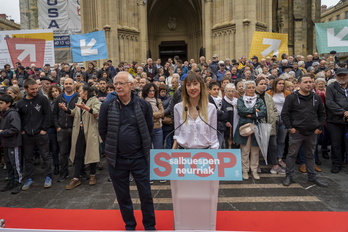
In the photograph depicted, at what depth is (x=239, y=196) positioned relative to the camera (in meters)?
4.38

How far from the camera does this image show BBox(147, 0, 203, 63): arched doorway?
1803 centimetres

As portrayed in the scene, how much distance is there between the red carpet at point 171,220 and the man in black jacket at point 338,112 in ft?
7.52

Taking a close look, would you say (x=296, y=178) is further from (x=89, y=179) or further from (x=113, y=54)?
(x=113, y=54)

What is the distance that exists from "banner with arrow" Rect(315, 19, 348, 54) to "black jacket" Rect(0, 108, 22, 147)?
10.3 m

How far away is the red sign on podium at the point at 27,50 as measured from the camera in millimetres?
10023

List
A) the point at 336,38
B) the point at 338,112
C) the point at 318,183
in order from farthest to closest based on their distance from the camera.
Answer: the point at 336,38, the point at 338,112, the point at 318,183

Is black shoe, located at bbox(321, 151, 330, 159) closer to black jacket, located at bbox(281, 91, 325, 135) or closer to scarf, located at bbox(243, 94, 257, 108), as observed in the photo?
black jacket, located at bbox(281, 91, 325, 135)

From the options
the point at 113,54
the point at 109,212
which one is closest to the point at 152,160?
the point at 109,212

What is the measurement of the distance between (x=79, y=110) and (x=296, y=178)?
15.0 feet

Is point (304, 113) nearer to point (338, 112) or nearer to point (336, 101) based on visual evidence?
point (338, 112)

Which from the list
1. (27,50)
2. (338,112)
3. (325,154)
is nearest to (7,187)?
(338,112)

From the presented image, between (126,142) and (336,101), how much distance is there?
189 inches

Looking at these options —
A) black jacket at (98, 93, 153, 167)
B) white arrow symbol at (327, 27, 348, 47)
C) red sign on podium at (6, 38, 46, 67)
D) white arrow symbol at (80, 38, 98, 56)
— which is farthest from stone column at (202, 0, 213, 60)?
black jacket at (98, 93, 153, 167)

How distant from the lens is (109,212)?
3848 millimetres
